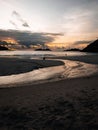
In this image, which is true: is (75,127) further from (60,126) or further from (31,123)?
(31,123)

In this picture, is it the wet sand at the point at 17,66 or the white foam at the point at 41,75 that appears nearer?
the white foam at the point at 41,75

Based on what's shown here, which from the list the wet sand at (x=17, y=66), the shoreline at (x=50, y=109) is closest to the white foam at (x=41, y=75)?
the wet sand at (x=17, y=66)

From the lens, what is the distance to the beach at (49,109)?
21.7ft

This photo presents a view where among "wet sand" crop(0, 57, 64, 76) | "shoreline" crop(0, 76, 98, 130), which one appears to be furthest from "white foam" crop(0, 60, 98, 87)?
"shoreline" crop(0, 76, 98, 130)

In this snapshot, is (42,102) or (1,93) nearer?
(42,102)

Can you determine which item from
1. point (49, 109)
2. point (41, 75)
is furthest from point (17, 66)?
point (49, 109)

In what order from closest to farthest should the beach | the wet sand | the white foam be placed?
the beach → the white foam → the wet sand

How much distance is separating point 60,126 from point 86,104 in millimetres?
2584

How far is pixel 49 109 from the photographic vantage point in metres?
8.27

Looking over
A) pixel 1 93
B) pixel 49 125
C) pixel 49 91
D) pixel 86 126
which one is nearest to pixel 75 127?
pixel 86 126

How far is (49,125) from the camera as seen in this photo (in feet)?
21.6

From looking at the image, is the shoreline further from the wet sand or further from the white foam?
the wet sand

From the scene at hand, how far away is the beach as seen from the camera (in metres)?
6.62

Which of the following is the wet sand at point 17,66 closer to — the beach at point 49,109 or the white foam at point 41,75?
the white foam at point 41,75
